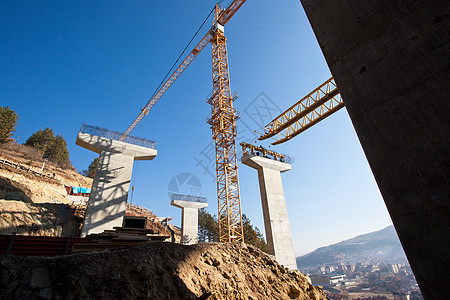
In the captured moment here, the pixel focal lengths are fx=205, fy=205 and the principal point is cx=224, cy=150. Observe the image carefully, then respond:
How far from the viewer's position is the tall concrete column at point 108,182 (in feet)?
41.4

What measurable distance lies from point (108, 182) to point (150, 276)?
431 inches

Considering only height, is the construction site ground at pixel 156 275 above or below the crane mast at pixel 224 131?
below

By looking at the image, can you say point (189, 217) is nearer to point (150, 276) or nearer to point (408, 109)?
point (150, 276)

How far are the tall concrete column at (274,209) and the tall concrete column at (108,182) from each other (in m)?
9.63

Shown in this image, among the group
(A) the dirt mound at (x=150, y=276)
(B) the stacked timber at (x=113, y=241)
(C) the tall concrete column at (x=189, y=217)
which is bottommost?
(A) the dirt mound at (x=150, y=276)

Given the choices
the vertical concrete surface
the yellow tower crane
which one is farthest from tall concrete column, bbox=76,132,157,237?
the vertical concrete surface

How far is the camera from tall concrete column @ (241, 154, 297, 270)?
15.5 meters

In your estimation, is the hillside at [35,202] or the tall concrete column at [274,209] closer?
the hillside at [35,202]

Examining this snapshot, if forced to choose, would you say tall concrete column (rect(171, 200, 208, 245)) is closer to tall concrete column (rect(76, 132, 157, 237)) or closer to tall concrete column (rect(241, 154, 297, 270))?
tall concrete column (rect(241, 154, 297, 270))

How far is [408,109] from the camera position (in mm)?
3082

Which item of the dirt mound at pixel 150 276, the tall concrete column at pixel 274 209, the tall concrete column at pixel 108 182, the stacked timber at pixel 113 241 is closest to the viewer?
the dirt mound at pixel 150 276

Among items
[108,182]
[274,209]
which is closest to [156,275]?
[108,182]

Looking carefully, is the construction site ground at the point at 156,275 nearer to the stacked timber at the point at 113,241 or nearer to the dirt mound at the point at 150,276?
the dirt mound at the point at 150,276

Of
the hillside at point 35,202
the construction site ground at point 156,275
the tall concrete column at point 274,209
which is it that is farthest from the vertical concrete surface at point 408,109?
the hillside at point 35,202
